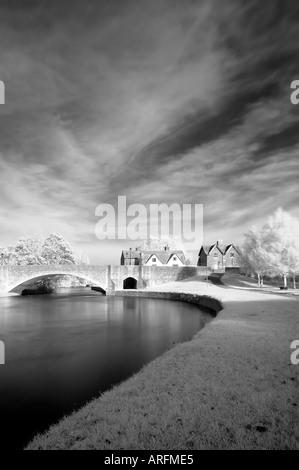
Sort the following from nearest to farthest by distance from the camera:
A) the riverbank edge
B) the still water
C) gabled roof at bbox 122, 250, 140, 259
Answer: the still water
the riverbank edge
gabled roof at bbox 122, 250, 140, 259

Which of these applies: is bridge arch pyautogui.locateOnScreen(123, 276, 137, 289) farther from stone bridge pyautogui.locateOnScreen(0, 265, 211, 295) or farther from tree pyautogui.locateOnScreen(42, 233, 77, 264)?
tree pyautogui.locateOnScreen(42, 233, 77, 264)

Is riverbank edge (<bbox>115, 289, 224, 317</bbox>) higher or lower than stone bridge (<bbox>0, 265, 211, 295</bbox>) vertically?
lower

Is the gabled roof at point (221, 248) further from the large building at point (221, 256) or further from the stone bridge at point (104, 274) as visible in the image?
the stone bridge at point (104, 274)

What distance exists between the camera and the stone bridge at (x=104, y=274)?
2611 inches

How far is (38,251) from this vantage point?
304ft

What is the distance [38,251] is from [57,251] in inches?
241

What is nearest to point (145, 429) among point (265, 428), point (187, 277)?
point (265, 428)

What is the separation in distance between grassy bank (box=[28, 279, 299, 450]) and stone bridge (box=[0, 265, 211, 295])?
2353 inches

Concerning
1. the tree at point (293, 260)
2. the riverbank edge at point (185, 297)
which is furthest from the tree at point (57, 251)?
the tree at point (293, 260)

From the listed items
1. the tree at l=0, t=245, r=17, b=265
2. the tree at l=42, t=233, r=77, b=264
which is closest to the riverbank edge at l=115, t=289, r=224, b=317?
the tree at l=42, t=233, r=77, b=264

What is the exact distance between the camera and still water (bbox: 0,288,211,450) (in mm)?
10445

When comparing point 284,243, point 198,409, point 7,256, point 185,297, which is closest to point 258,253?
point 284,243
